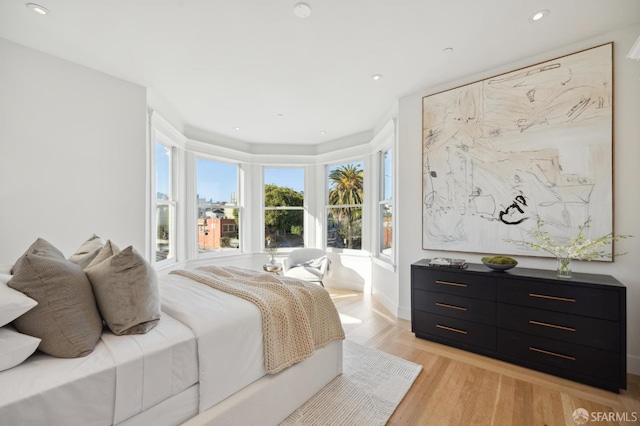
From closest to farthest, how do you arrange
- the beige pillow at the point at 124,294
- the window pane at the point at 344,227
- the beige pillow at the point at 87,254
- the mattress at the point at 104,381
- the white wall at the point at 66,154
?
the mattress at the point at 104,381 → the beige pillow at the point at 124,294 → the beige pillow at the point at 87,254 → the white wall at the point at 66,154 → the window pane at the point at 344,227

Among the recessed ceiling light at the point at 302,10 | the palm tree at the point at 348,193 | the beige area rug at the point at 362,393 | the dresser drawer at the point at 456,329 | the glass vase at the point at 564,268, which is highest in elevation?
the recessed ceiling light at the point at 302,10

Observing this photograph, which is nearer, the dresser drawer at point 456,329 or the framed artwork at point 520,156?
the framed artwork at point 520,156

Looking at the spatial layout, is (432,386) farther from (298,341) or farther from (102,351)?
(102,351)

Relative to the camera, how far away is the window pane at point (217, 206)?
4.70 m

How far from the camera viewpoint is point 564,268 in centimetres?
223

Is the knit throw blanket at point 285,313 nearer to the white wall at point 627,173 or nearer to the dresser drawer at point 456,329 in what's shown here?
the dresser drawer at point 456,329

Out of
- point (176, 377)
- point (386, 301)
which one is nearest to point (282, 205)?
point (386, 301)

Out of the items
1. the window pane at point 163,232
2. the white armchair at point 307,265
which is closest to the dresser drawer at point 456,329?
the white armchair at point 307,265

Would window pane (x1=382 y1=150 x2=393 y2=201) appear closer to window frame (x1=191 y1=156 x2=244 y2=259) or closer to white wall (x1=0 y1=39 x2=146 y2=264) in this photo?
window frame (x1=191 y1=156 x2=244 y2=259)

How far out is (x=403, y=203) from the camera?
3396 mm

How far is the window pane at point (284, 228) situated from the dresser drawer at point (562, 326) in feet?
12.0

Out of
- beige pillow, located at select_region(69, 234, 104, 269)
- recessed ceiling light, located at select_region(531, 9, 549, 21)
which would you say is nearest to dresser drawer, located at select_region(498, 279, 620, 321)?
recessed ceiling light, located at select_region(531, 9, 549, 21)

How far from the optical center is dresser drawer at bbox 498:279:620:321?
1.98 m

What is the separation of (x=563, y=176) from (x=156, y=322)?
3238 mm
